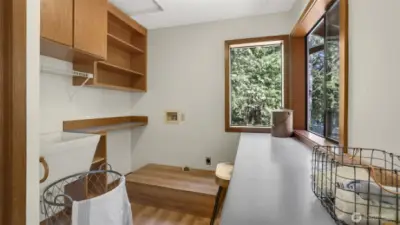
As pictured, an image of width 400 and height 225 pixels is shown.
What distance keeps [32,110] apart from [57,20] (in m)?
1.07

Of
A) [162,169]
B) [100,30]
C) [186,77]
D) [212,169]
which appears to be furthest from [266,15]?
[162,169]

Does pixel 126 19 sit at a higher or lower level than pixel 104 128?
higher

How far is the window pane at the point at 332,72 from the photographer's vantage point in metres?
1.48

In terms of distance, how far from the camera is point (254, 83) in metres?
2.70

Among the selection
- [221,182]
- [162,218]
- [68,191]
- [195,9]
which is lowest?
[162,218]

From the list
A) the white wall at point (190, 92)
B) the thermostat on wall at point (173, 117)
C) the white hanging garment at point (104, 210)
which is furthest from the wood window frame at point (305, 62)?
the thermostat on wall at point (173, 117)

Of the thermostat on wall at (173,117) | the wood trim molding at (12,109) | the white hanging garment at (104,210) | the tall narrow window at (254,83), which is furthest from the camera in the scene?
the thermostat on wall at (173,117)

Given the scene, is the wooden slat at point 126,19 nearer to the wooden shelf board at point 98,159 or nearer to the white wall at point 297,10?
the wooden shelf board at point 98,159

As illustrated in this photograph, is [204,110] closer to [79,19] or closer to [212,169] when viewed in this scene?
[212,169]

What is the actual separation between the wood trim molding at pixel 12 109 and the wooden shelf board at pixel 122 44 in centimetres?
176

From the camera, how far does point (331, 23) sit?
1607mm

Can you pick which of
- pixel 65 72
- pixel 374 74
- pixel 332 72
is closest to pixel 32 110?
pixel 65 72

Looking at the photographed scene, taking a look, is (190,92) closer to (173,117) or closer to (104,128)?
(173,117)

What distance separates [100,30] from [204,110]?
154 cm
